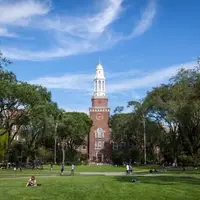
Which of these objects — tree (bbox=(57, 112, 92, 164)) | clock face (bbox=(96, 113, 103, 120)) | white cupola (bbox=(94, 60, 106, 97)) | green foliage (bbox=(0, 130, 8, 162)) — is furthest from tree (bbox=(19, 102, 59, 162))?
white cupola (bbox=(94, 60, 106, 97))

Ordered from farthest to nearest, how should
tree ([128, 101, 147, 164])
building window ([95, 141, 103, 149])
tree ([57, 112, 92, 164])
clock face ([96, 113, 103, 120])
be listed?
clock face ([96, 113, 103, 120]), building window ([95, 141, 103, 149]), tree ([57, 112, 92, 164]), tree ([128, 101, 147, 164])

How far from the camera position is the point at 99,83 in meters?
116

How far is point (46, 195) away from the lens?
1900cm

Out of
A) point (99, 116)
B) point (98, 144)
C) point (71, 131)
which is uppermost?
point (99, 116)

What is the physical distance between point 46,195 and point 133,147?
74273mm

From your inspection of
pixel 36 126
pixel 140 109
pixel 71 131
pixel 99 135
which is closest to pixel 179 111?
pixel 140 109

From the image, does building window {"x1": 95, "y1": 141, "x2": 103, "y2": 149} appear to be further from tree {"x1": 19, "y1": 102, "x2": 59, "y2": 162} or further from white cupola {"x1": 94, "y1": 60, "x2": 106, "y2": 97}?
tree {"x1": 19, "y1": 102, "x2": 59, "y2": 162}

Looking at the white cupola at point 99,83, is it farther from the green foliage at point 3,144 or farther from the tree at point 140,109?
the green foliage at point 3,144

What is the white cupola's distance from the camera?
114 m

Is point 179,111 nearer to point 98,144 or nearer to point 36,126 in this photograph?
point 36,126

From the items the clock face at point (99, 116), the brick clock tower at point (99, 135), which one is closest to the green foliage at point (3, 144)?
the brick clock tower at point (99, 135)

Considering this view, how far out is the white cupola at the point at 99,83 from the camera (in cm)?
11450

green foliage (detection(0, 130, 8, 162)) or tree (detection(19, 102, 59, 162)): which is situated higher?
tree (detection(19, 102, 59, 162))

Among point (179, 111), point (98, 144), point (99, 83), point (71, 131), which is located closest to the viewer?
point (179, 111)
